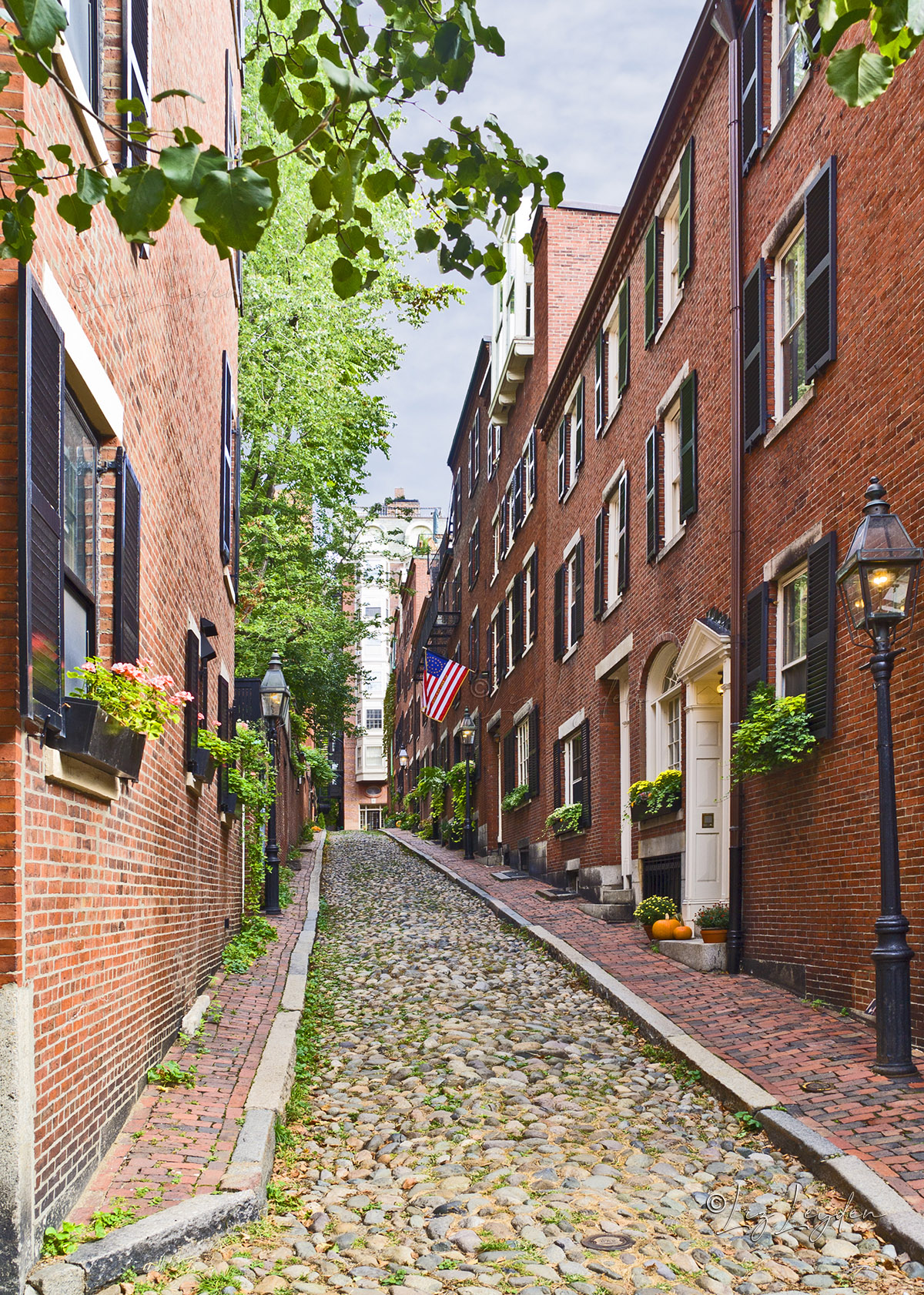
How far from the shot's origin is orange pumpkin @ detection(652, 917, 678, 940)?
45.1 ft

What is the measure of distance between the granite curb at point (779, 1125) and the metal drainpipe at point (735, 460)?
151 cm

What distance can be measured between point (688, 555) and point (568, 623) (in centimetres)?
761

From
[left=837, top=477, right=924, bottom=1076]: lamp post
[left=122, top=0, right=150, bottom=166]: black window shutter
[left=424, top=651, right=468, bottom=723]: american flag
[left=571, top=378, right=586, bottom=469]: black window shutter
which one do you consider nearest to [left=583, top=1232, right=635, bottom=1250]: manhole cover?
[left=837, top=477, right=924, bottom=1076]: lamp post

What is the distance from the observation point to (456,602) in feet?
139

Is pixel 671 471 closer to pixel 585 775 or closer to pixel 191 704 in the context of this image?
pixel 585 775

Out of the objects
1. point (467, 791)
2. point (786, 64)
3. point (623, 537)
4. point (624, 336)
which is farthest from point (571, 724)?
point (786, 64)

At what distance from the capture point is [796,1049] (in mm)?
8789

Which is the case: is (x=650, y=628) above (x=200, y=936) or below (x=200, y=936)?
above

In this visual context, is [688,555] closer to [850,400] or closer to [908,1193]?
[850,400]

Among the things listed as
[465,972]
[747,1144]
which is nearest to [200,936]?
[465,972]

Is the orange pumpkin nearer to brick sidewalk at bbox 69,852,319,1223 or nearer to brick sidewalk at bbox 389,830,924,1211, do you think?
brick sidewalk at bbox 389,830,924,1211

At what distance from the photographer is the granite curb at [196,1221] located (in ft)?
15.6

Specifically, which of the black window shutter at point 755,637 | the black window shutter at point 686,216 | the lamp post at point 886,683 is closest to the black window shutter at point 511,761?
the black window shutter at point 686,216

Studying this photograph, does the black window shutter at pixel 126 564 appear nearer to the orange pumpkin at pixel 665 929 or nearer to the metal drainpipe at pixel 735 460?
the metal drainpipe at pixel 735 460
